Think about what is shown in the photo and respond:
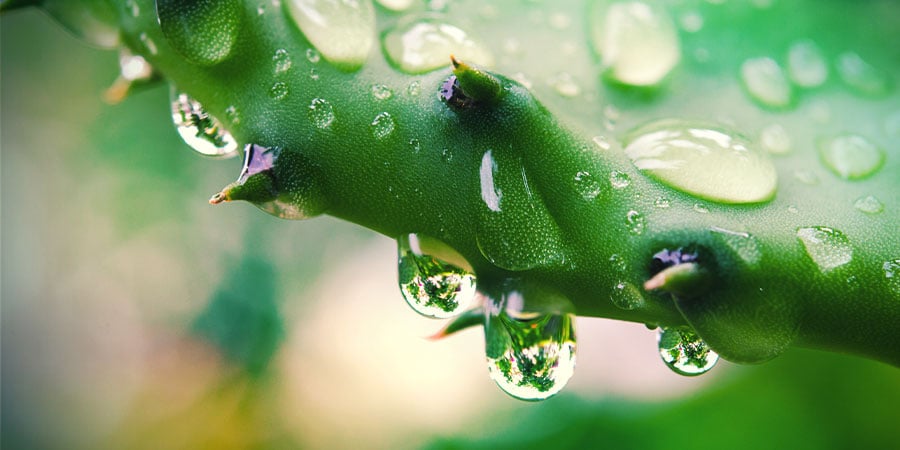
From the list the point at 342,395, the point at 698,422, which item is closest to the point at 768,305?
the point at 698,422

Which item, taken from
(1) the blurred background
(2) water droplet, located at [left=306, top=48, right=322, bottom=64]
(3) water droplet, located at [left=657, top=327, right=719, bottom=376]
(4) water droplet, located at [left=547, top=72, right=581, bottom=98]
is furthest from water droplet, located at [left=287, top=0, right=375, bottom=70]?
(1) the blurred background

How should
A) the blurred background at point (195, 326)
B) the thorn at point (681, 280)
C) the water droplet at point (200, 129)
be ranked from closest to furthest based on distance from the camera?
1. the thorn at point (681, 280)
2. the water droplet at point (200, 129)
3. the blurred background at point (195, 326)

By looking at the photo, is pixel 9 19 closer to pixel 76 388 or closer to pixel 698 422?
pixel 76 388

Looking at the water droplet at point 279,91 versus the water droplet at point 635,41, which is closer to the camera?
the water droplet at point 279,91

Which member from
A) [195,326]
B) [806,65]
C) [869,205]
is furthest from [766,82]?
[195,326]

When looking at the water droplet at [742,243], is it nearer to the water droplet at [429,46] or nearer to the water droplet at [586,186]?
the water droplet at [586,186]

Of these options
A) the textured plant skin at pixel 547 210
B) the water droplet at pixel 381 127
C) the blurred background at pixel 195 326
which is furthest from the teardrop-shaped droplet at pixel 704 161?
the blurred background at pixel 195 326

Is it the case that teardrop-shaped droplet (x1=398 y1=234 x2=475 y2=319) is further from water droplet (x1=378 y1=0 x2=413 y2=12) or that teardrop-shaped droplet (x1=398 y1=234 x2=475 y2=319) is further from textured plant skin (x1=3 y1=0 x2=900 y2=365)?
water droplet (x1=378 y1=0 x2=413 y2=12)
